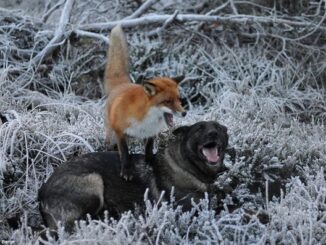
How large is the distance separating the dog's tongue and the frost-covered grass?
15.4 inches

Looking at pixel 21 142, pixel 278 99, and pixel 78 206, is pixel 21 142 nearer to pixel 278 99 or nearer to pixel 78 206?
pixel 78 206

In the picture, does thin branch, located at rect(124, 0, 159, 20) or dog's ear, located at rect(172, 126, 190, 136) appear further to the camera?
thin branch, located at rect(124, 0, 159, 20)

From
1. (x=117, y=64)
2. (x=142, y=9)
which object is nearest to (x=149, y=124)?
(x=117, y=64)

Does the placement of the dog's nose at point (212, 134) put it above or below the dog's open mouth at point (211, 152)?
above

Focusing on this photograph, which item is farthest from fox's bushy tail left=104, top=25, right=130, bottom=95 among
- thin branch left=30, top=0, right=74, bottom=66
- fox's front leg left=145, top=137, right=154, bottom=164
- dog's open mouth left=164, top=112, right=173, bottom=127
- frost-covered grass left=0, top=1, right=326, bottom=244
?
thin branch left=30, top=0, right=74, bottom=66

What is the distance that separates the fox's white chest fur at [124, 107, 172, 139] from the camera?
17.2 feet

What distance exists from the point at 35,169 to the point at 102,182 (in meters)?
1.03

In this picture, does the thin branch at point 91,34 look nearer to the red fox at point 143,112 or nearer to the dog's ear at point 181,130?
the red fox at point 143,112

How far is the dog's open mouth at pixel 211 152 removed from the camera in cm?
515

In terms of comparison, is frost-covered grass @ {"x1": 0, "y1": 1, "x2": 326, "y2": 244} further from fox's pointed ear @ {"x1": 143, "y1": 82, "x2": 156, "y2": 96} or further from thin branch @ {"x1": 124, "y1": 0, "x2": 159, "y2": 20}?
fox's pointed ear @ {"x1": 143, "y1": 82, "x2": 156, "y2": 96}

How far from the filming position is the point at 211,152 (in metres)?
5.19

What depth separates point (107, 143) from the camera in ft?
19.6

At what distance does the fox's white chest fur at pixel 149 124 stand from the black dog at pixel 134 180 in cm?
16

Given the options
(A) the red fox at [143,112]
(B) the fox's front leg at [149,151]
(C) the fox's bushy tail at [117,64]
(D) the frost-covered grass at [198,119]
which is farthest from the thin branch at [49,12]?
(B) the fox's front leg at [149,151]
